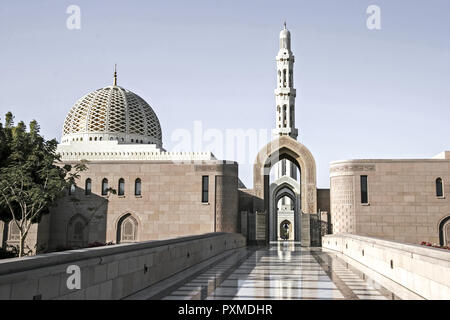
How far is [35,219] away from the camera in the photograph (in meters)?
19.5

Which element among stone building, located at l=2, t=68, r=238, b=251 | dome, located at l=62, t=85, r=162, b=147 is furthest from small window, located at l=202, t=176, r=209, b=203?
dome, located at l=62, t=85, r=162, b=147

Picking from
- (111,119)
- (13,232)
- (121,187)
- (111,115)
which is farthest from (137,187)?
(111,115)

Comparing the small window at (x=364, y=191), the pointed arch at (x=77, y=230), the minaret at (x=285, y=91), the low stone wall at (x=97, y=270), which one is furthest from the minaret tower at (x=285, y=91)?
the low stone wall at (x=97, y=270)

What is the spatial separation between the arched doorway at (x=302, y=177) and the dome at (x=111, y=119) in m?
17.8

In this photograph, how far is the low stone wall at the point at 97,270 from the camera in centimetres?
437

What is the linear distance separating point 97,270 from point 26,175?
1178cm

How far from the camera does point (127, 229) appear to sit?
2389 cm

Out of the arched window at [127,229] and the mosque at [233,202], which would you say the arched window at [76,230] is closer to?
the mosque at [233,202]

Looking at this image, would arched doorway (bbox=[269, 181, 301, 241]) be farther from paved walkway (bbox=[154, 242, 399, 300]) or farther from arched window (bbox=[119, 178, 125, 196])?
paved walkway (bbox=[154, 242, 399, 300])

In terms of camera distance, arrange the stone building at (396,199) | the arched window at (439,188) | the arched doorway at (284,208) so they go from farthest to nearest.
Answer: the arched doorway at (284,208) < the arched window at (439,188) < the stone building at (396,199)

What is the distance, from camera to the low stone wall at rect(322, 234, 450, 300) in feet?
20.9

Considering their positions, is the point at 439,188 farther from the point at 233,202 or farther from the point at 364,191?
the point at 233,202
